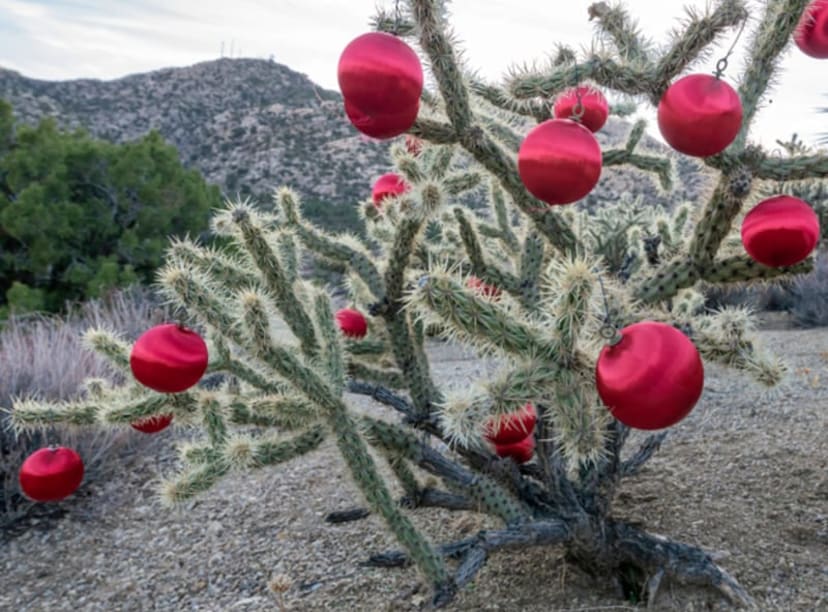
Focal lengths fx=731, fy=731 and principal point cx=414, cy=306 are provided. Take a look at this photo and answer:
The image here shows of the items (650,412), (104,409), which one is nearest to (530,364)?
(650,412)

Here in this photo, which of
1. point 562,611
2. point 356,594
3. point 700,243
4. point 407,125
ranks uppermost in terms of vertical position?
point 407,125

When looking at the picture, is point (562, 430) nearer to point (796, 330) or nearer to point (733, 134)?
point (733, 134)

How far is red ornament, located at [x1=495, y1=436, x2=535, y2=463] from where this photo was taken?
101 inches

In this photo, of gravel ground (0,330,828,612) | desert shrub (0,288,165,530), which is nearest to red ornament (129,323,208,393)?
gravel ground (0,330,828,612)

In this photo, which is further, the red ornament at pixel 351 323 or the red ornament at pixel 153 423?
the red ornament at pixel 351 323

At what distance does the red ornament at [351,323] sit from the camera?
2.78 metres

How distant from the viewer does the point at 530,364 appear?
60.6 inches

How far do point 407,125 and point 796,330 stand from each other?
814 centimetres

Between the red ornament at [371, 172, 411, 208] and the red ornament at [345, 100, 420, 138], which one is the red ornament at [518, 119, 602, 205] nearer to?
the red ornament at [345, 100, 420, 138]

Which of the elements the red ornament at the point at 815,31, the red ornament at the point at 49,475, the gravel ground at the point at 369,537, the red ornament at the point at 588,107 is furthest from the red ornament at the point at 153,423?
the red ornament at the point at 815,31

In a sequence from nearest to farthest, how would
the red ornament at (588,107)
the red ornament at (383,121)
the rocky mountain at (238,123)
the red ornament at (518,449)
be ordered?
the red ornament at (383,121) < the red ornament at (588,107) < the red ornament at (518,449) < the rocky mountain at (238,123)

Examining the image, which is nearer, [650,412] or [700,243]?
[650,412]

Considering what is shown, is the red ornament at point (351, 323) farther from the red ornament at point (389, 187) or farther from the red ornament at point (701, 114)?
the red ornament at point (701, 114)

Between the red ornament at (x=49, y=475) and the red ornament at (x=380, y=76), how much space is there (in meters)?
2.03
